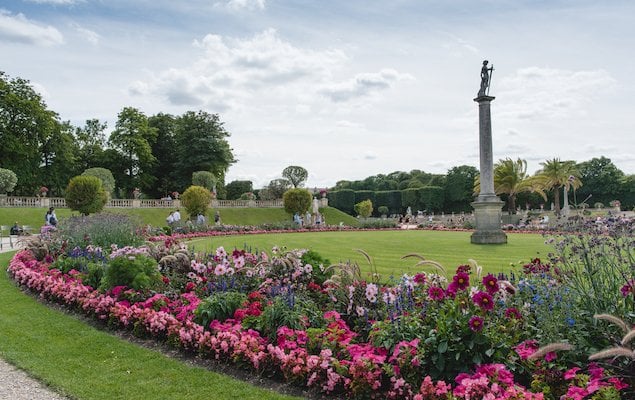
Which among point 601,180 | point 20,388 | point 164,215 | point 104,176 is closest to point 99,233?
point 20,388

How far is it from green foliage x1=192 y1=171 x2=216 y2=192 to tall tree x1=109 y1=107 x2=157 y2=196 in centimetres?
556

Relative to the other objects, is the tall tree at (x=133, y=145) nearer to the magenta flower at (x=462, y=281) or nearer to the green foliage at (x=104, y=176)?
the green foliage at (x=104, y=176)

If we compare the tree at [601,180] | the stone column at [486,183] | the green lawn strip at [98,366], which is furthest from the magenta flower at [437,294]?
the tree at [601,180]

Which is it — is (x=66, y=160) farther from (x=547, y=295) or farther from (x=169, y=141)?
(x=547, y=295)

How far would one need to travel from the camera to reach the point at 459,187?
63.0 meters

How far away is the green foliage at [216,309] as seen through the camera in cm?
588

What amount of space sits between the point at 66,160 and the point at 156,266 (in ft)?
144

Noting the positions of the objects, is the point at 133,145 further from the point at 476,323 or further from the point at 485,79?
the point at 476,323

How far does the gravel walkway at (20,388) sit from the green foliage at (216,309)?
65.0 inches

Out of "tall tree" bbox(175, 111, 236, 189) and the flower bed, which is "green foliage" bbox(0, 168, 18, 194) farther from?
the flower bed

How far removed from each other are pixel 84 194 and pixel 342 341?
29516mm

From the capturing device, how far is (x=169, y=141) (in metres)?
58.3

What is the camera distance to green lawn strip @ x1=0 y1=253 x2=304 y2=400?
15.0 feet

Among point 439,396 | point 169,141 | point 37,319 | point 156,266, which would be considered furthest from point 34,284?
point 169,141
